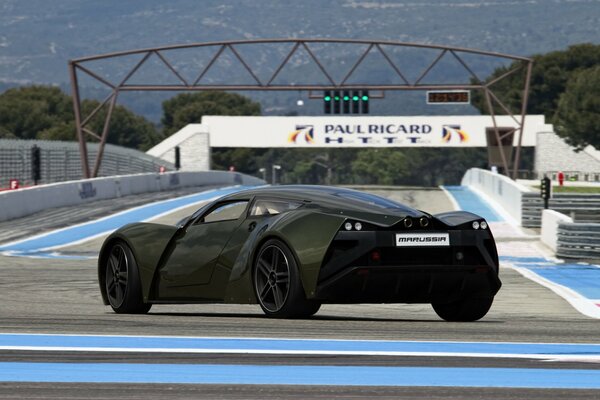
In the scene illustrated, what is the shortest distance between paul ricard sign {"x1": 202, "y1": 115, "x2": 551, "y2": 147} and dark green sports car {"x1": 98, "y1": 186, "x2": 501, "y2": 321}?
105 m

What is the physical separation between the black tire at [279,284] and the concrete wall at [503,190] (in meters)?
28.3

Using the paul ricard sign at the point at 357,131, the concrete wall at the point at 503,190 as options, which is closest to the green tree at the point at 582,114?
the paul ricard sign at the point at 357,131

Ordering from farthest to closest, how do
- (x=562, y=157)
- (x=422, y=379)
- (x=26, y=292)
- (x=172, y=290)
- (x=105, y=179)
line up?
(x=562, y=157) → (x=105, y=179) → (x=26, y=292) → (x=172, y=290) → (x=422, y=379)

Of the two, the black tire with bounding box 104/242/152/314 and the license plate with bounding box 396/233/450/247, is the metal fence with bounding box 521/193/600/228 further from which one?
the license plate with bounding box 396/233/450/247

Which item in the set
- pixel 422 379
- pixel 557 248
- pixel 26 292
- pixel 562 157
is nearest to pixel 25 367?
pixel 422 379

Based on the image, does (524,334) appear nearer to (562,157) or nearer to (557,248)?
(557,248)

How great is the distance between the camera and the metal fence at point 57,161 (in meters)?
62.0

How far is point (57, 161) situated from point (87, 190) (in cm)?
2523

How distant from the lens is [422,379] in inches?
260

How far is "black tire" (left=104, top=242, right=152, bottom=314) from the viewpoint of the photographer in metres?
11.2

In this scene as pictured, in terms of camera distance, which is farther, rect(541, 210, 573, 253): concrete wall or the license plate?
rect(541, 210, 573, 253): concrete wall

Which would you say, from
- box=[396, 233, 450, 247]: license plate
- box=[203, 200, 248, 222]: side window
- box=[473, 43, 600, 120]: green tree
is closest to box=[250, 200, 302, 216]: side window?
box=[203, 200, 248, 222]: side window

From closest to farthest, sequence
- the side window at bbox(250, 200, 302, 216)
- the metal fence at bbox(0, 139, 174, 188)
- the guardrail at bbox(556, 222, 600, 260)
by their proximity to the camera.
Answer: the side window at bbox(250, 200, 302, 216)
the guardrail at bbox(556, 222, 600, 260)
the metal fence at bbox(0, 139, 174, 188)

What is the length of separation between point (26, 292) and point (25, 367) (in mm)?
8188
